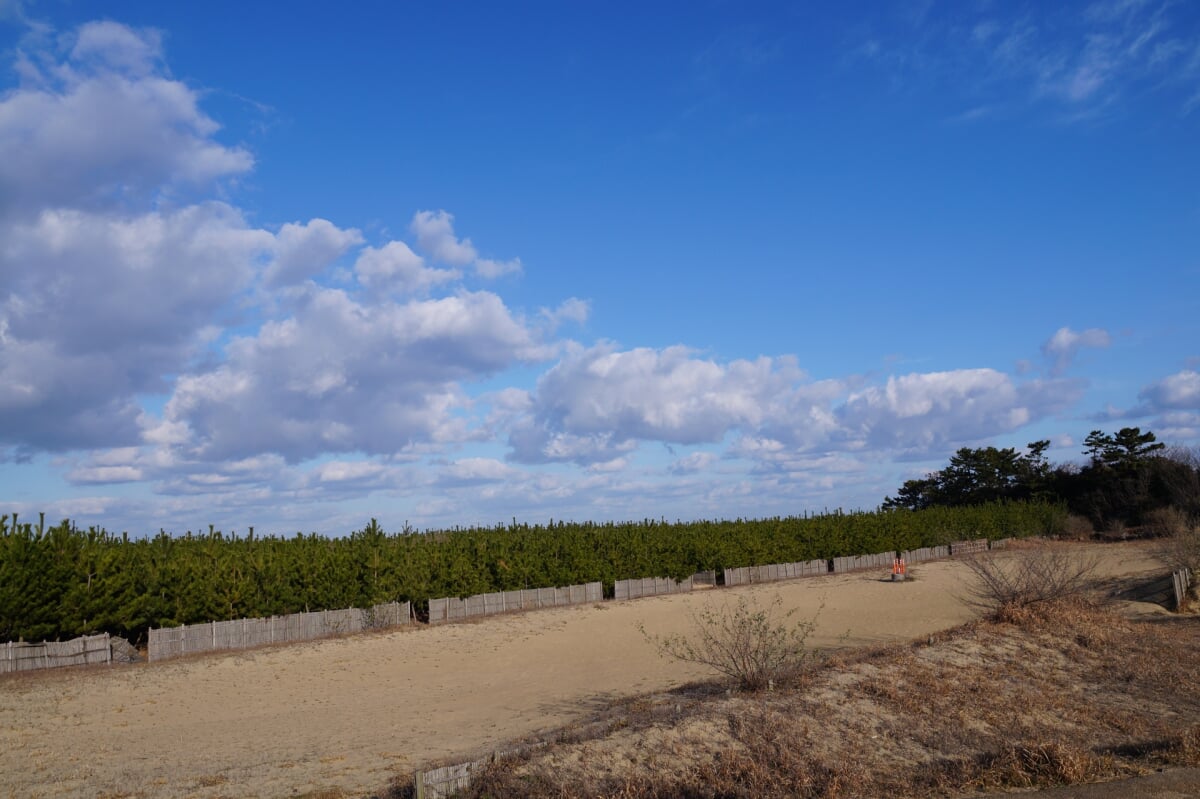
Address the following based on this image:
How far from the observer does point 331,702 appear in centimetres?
1736

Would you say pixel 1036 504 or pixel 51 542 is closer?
pixel 51 542

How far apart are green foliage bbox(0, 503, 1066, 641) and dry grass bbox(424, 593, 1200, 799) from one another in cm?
1660

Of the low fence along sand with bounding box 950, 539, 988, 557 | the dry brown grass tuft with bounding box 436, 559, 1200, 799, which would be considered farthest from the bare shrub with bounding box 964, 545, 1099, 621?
the low fence along sand with bounding box 950, 539, 988, 557

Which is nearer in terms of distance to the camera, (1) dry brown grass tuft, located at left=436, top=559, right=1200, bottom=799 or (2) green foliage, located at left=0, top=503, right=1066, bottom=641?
(1) dry brown grass tuft, located at left=436, top=559, right=1200, bottom=799

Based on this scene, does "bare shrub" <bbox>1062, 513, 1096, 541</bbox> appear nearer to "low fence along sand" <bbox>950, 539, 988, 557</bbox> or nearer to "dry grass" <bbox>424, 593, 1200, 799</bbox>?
"low fence along sand" <bbox>950, 539, 988, 557</bbox>

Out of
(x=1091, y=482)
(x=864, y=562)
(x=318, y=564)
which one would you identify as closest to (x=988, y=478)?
(x=1091, y=482)

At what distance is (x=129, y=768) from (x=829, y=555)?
148 ft

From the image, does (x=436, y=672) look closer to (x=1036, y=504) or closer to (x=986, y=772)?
(x=986, y=772)

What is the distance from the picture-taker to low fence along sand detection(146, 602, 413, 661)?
22422mm

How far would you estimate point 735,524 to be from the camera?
1918 inches

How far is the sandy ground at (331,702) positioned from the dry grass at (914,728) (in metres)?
2.53

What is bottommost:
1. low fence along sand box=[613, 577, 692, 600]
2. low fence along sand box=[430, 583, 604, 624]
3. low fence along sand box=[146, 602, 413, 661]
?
low fence along sand box=[613, 577, 692, 600]

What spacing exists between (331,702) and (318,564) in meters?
10.9

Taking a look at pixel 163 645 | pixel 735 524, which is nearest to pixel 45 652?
pixel 163 645
